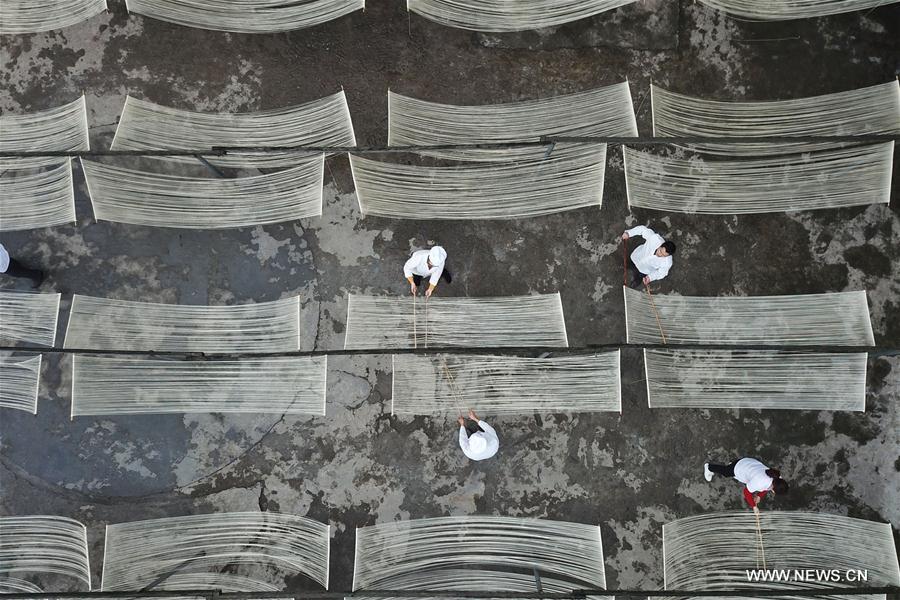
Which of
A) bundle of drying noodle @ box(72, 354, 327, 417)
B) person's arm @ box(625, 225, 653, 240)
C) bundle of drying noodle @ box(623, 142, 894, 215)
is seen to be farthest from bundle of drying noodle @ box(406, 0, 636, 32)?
bundle of drying noodle @ box(72, 354, 327, 417)

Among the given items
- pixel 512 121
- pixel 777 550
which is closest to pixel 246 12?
pixel 512 121

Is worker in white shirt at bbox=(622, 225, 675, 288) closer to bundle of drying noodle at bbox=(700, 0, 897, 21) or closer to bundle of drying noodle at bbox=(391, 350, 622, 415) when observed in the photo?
bundle of drying noodle at bbox=(391, 350, 622, 415)

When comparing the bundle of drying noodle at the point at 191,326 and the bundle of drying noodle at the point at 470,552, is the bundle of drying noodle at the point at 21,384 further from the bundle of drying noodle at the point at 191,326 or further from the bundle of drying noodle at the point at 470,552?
the bundle of drying noodle at the point at 470,552

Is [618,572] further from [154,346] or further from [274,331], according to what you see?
[154,346]

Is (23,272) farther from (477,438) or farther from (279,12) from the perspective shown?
(477,438)

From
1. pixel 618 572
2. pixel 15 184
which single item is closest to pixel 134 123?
pixel 15 184
